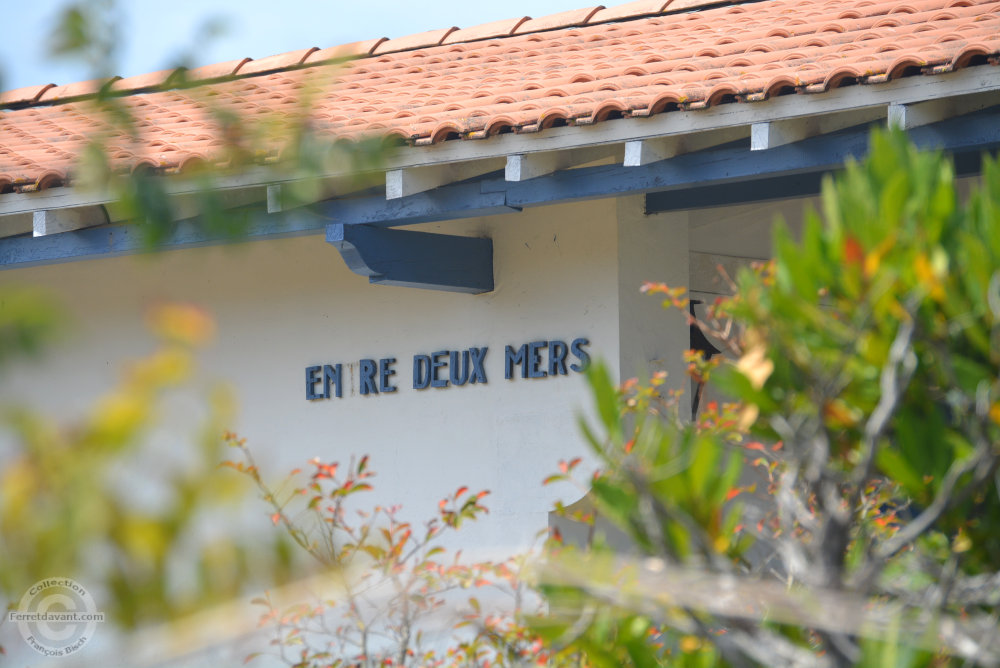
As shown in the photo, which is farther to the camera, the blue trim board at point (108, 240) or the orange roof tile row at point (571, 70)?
the blue trim board at point (108, 240)

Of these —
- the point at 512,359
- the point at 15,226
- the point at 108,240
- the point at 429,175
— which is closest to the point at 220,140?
the point at 429,175

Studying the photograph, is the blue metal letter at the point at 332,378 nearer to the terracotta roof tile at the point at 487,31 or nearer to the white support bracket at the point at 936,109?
the terracotta roof tile at the point at 487,31

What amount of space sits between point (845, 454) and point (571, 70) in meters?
3.98

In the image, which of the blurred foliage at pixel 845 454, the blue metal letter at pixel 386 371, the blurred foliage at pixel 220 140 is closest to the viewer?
the blurred foliage at pixel 220 140

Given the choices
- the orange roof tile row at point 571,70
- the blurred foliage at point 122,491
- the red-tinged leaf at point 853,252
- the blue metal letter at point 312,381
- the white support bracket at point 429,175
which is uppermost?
the orange roof tile row at point 571,70

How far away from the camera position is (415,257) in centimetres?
555

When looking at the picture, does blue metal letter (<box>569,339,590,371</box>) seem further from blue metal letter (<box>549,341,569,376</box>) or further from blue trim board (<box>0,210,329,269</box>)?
blue trim board (<box>0,210,329,269</box>)

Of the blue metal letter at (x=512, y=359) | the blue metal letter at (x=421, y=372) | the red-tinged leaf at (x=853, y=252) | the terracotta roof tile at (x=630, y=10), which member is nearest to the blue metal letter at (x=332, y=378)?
the blue metal letter at (x=421, y=372)

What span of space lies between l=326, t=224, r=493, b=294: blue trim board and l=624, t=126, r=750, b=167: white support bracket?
1.17 metres

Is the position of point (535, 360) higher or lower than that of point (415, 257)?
lower

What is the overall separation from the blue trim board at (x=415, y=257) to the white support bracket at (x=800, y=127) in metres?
1.57

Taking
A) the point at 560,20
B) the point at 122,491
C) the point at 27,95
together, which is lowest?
the point at 122,491

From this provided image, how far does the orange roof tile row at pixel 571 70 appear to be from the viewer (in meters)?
4.60

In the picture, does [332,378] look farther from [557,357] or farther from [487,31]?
[487,31]
